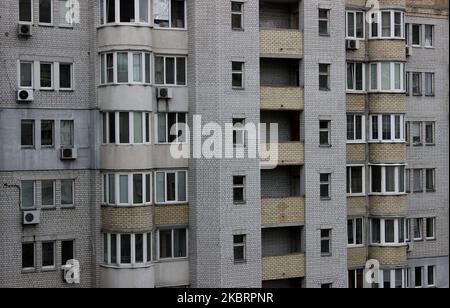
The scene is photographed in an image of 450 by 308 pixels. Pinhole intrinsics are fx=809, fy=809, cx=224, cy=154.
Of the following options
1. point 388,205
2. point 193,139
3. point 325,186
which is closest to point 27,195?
point 193,139

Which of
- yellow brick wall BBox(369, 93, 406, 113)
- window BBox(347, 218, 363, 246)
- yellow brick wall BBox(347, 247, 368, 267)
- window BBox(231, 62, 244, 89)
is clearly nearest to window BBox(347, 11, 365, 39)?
yellow brick wall BBox(369, 93, 406, 113)

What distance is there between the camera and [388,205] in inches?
1000

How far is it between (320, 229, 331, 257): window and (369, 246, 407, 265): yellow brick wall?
198 cm

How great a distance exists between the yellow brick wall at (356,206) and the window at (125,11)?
8.54 m

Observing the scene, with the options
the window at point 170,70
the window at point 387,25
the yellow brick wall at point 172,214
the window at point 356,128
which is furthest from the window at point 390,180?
the window at point 170,70

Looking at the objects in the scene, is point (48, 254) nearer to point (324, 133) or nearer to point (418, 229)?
point (324, 133)

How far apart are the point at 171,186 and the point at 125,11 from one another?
502 centimetres

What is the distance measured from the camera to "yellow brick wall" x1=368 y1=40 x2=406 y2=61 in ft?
82.8

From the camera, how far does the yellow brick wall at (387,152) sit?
25.4 meters

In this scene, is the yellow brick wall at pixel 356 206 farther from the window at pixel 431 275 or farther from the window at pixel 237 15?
the window at pixel 237 15

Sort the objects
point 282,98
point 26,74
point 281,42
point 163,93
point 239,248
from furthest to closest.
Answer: point 282,98, point 281,42, point 239,248, point 163,93, point 26,74

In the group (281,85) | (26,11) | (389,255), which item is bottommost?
(389,255)

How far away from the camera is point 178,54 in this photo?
22.8 m

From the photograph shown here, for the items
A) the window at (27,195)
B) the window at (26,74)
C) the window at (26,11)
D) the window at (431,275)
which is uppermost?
the window at (26,11)
